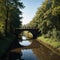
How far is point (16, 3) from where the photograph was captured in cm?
6781

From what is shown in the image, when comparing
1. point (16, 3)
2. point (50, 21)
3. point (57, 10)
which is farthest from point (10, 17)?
point (57, 10)

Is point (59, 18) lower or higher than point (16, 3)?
lower

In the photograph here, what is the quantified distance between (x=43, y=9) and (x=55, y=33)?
993 inches

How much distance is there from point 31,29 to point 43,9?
23.2 meters

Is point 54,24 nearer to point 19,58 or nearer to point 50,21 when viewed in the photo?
point 50,21

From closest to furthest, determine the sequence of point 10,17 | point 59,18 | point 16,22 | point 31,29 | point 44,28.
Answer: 1. point 59,18
2. point 44,28
3. point 10,17
4. point 16,22
5. point 31,29

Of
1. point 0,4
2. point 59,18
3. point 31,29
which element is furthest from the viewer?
point 31,29

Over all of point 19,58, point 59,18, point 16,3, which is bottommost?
point 19,58

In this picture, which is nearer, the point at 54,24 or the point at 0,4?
the point at 0,4

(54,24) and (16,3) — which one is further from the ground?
(16,3)

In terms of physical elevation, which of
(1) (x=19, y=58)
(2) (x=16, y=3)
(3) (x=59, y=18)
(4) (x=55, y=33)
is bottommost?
(1) (x=19, y=58)

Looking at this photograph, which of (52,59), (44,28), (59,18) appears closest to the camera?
(52,59)

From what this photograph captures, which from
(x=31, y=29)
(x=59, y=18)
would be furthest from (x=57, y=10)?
(x=31, y=29)

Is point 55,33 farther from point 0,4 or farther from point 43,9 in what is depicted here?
point 43,9
